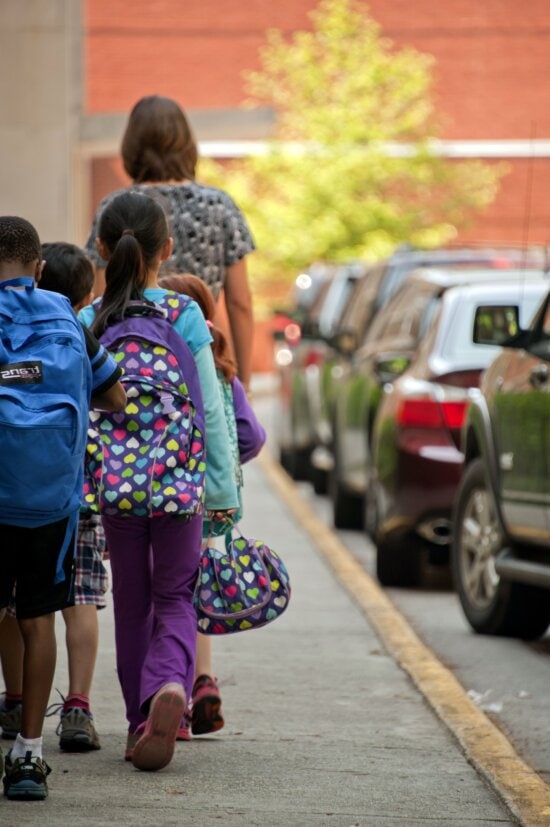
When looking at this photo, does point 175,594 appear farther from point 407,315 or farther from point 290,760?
point 407,315

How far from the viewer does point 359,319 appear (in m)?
15.2

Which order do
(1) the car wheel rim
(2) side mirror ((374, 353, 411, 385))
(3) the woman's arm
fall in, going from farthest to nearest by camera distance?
(2) side mirror ((374, 353, 411, 385))
(1) the car wheel rim
(3) the woman's arm

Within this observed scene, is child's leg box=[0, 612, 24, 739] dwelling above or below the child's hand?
below

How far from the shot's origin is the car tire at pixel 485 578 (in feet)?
29.1

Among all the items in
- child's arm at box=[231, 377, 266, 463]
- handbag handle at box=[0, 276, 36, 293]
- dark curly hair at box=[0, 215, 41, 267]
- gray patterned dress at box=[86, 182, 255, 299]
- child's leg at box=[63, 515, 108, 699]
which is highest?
dark curly hair at box=[0, 215, 41, 267]

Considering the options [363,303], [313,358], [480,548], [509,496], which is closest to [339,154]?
[313,358]

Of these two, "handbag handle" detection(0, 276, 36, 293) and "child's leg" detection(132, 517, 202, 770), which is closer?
"handbag handle" detection(0, 276, 36, 293)

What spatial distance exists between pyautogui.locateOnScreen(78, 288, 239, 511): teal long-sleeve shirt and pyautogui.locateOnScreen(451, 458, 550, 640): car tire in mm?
3274

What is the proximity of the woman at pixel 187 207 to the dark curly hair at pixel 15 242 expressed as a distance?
5.97ft

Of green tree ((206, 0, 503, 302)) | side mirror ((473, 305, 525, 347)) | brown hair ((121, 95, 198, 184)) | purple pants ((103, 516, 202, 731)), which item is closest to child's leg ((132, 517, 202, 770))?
purple pants ((103, 516, 202, 731))

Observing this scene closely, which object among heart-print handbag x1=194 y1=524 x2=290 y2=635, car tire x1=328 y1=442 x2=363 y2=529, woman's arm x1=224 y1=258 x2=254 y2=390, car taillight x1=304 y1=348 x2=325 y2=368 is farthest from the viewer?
car taillight x1=304 y1=348 x2=325 y2=368

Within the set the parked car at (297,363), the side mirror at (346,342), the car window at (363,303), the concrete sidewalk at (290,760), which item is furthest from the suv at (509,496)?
the parked car at (297,363)

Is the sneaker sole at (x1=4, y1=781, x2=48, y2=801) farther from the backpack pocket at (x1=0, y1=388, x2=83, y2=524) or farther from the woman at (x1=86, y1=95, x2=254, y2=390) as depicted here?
the woman at (x1=86, y1=95, x2=254, y2=390)

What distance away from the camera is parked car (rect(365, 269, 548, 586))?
10602 mm
